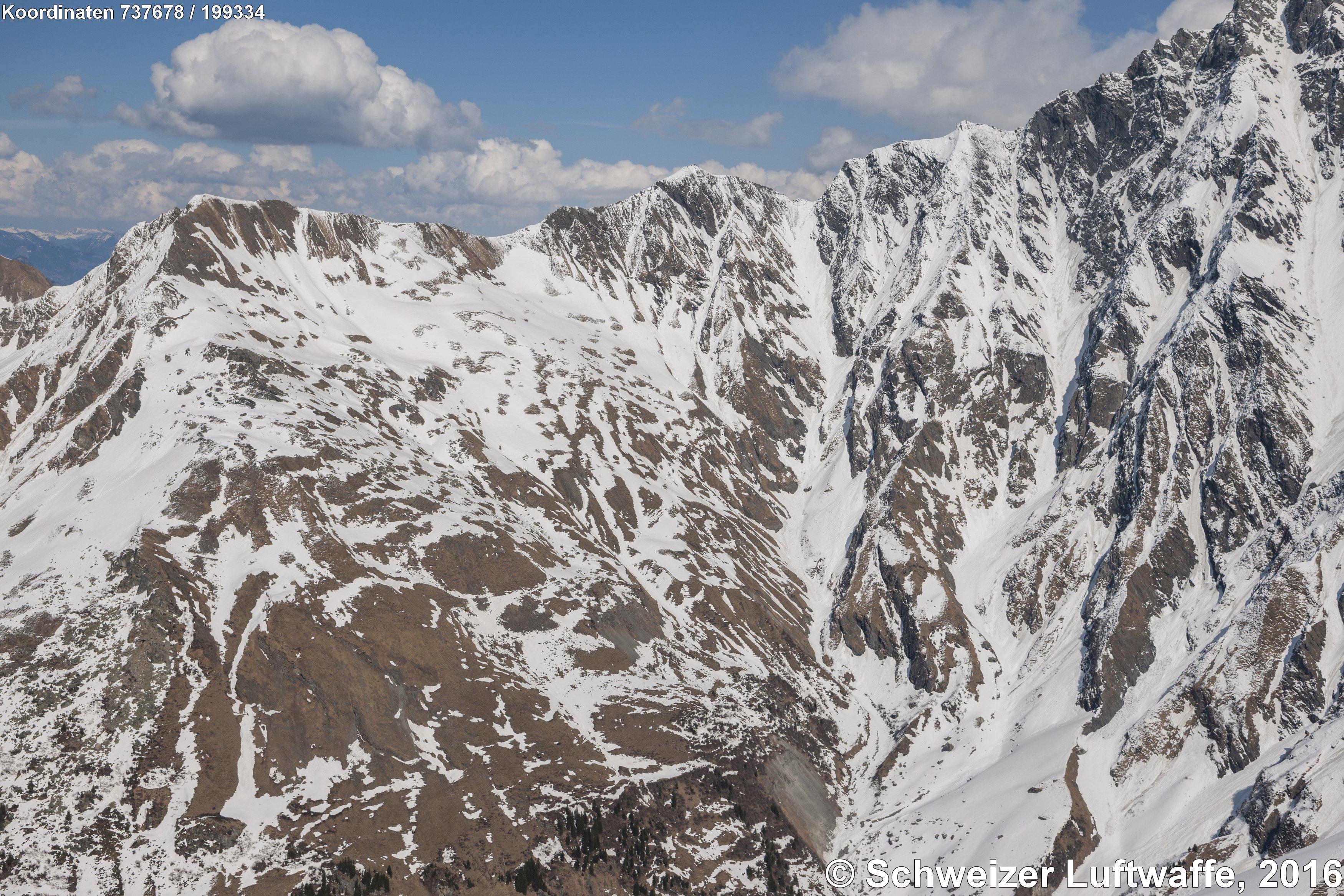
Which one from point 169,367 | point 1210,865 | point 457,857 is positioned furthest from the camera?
point 169,367

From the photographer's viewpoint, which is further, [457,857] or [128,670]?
[128,670]

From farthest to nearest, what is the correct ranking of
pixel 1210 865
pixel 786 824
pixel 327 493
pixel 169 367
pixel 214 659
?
pixel 169 367 → pixel 327 493 → pixel 786 824 → pixel 214 659 → pixel 1210 865

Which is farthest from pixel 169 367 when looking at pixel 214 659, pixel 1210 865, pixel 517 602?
pixel 1210 865

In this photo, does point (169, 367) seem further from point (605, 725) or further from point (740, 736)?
point (740, 736)

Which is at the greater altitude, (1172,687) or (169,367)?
(169,367)

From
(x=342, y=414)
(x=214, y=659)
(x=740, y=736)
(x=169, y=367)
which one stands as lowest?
(x=740, y=736)
